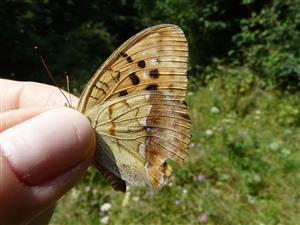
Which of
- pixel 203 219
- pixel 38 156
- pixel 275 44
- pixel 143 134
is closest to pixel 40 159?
pixel 38 156

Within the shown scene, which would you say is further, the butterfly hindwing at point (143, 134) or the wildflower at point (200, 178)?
the wildflower at point (200, 178)

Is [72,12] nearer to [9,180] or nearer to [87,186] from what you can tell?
[87,186]

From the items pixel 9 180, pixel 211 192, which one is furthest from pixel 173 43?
pixel 211 192

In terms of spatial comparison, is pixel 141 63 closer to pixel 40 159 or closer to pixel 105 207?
pixel 40 159

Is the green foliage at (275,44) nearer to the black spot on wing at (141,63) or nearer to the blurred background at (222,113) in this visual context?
the blurred background at (222,113)

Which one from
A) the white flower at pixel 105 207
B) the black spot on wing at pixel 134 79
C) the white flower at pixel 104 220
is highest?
the black spot on wing at pixel 134 79

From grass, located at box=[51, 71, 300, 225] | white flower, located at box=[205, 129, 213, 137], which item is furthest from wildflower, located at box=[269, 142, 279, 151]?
white flower, located at box=[205, 129, 213, 137]

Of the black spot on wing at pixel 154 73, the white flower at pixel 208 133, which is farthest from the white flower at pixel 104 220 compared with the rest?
the black spot on wing at pixel 154 73

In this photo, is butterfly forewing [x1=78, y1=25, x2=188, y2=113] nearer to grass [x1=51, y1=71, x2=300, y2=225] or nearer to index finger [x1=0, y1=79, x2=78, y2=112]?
index finger [x1=0, y1=79, x2=78, y2=112]
